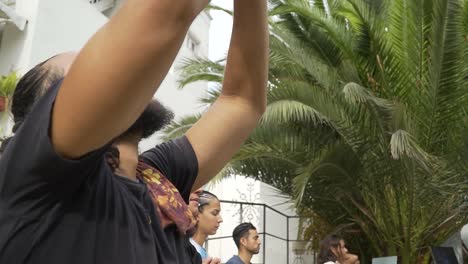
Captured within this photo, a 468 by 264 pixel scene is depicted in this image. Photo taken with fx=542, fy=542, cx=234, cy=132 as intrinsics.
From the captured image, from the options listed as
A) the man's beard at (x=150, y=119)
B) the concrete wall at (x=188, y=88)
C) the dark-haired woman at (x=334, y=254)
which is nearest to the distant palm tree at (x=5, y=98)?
the dark-haired woman at (x=334, y=254)

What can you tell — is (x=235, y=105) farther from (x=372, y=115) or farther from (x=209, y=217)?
(x=372, y=115)

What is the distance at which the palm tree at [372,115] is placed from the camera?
529 centimetres

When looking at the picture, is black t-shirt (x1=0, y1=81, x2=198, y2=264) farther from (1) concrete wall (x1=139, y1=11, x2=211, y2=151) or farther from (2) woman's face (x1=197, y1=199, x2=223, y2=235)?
(1) concrete wall (x1=139, y1=11, x2=211, y2=151)

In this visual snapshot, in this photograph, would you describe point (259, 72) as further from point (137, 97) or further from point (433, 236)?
point (433, 236)

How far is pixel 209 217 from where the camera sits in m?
4.28

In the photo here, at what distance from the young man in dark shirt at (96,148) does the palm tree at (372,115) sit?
4177 millimetres

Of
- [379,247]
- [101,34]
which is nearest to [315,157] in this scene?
[379,247]

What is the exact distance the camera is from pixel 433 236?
615cm

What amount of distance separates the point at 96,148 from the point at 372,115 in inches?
199

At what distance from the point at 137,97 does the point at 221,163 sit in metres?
0.46

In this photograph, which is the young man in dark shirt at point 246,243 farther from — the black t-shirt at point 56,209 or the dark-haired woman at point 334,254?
the black t-shirt at point 56,209

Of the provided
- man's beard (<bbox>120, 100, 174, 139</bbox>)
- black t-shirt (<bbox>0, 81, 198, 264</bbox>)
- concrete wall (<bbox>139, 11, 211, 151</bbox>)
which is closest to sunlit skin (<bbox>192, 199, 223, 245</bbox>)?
man's beard (<bbox>120, 100, 174, 139</bbox>)

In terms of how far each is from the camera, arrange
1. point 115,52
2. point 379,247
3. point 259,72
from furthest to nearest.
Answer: point 379,247, point 259,72, point 115,52

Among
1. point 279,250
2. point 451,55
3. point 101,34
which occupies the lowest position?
point 279,250
